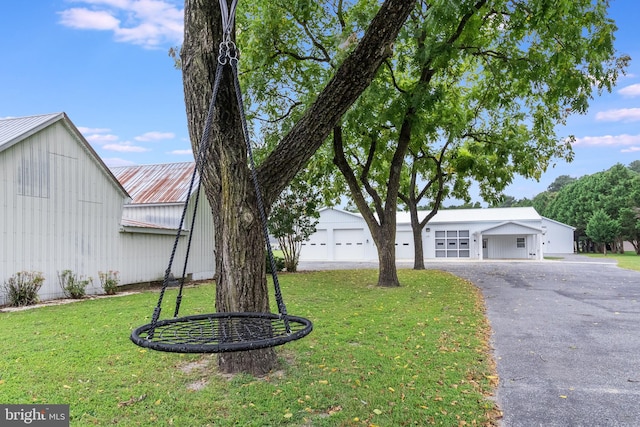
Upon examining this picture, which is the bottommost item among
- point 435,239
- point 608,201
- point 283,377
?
point 283,377

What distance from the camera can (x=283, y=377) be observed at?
4074 millimetres

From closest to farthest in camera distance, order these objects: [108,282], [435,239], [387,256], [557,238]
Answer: [108,282]
[387,256]
[435,239]
[557,238]

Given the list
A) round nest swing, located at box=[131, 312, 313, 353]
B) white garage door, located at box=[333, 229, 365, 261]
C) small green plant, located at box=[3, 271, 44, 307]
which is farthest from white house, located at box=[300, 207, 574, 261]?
round nest swing, located at box=[131, 312, 313, 353]

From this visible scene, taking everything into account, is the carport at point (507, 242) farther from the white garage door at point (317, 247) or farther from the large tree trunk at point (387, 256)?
the large tree trunk at point (387, 256)

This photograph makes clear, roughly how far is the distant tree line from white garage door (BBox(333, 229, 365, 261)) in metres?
11.3

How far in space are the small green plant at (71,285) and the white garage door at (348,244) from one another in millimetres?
21353

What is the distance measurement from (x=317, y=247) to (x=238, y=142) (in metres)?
27.0

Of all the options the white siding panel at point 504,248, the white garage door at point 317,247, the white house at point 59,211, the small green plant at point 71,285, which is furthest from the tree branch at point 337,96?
the white siding panel at point 504,248

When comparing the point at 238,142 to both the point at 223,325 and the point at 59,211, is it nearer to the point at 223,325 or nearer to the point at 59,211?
the point at 223,325

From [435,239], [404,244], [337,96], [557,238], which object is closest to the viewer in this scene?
[337,96]

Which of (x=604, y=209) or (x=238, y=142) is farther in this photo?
(x=604, y=209)

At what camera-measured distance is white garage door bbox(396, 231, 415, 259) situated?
29766mm

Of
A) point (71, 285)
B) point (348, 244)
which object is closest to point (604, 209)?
point (348, 244)

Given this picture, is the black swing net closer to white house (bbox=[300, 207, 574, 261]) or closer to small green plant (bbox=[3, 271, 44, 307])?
small green plant (bbox=[3, 271, 44, 307])
